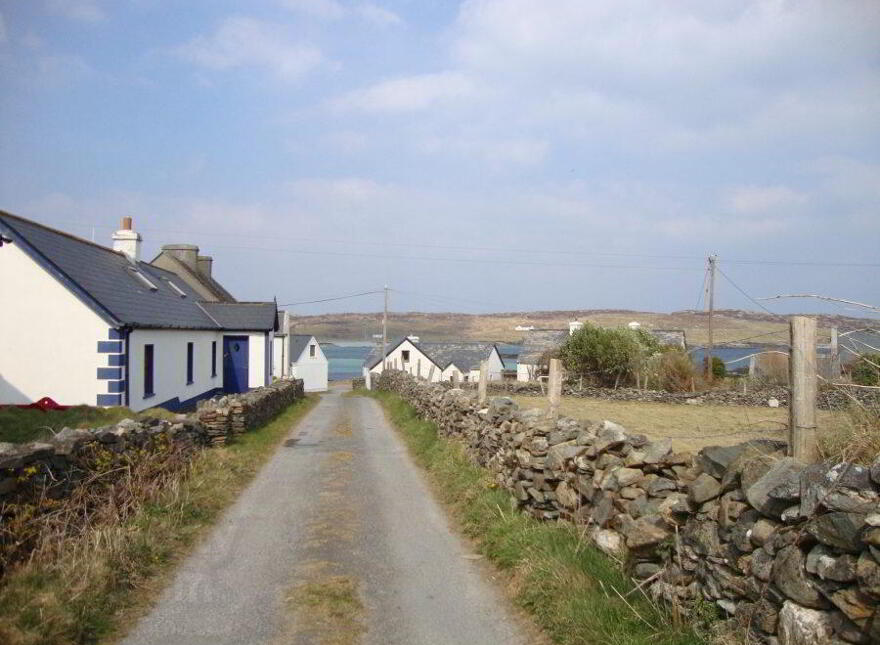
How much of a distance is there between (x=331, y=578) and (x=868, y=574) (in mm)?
4736

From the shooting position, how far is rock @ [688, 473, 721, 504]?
487 cm

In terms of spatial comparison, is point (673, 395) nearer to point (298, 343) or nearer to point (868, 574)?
point (868, 574)

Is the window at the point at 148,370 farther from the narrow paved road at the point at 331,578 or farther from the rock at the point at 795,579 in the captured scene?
the rock at the point at 795,579

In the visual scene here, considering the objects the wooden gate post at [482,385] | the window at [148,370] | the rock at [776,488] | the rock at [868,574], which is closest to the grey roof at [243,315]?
the window at [148,370]

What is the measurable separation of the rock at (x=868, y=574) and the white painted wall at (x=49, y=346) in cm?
1729

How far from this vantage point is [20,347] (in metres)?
17.3

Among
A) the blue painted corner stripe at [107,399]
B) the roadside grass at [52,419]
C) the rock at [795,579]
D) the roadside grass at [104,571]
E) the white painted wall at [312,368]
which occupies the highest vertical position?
the rock at [795,579]

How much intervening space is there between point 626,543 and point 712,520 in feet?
3.34

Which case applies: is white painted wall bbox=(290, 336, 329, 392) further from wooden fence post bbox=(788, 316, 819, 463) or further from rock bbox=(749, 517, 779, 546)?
rock bbox=(749, 517, 779, 546)

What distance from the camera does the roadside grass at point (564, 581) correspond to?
4891 mm

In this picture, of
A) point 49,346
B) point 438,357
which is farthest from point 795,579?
point 438,357

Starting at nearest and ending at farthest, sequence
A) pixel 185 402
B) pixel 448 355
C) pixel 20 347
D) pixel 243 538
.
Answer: pixel 243 538, pixel 20 347, pixel 185 402, pixel 448 355

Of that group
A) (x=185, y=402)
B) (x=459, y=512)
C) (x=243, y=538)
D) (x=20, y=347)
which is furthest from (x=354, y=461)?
(x=185, y=402)

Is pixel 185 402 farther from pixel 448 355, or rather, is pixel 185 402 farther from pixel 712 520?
pixel 448 355
